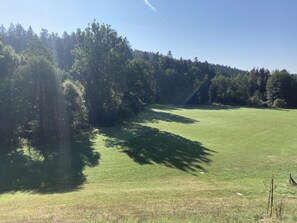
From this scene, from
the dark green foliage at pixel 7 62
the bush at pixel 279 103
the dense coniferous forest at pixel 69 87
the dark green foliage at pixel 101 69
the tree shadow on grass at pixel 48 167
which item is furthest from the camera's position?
the bush at pixel 279 103

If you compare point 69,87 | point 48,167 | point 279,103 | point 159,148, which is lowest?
point 48,167

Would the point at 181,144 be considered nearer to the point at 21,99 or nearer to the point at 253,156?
the point at 253,156

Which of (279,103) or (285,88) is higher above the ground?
(285,88)

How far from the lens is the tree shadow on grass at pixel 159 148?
2616 cm

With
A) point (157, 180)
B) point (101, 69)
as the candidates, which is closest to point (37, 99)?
point (157, 180)

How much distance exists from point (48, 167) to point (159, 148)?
1110 centimetres

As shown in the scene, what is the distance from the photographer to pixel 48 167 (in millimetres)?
24406

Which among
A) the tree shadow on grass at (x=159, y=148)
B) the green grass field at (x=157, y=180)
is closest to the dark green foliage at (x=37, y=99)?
the green grass field at (x=157, y=180)

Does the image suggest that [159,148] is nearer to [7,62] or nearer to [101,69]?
[7,62]

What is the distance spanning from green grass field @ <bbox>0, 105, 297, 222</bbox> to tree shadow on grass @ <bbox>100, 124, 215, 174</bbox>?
9cm

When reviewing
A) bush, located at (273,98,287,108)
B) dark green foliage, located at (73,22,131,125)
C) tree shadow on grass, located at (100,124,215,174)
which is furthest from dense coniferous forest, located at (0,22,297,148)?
bush, located at (273,98,287,108)

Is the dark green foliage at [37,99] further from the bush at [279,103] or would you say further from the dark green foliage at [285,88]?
the dark green foliage at [285,88]

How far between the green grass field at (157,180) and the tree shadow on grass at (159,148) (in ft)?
0.28

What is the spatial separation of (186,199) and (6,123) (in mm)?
21725
